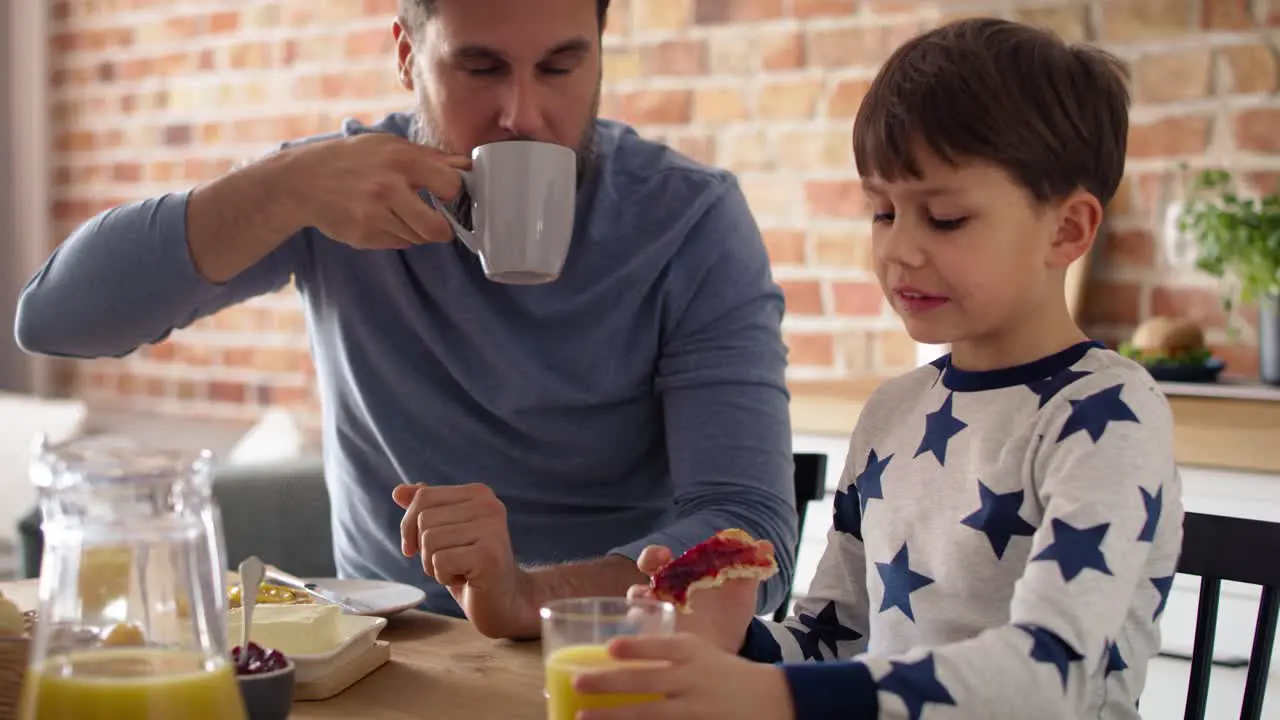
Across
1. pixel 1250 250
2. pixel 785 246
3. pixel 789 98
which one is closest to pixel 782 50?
pixel 789 98

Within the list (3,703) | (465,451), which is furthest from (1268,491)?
(3,703)

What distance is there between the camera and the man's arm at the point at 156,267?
1.26 metres

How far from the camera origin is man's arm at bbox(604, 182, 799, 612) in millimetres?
1338

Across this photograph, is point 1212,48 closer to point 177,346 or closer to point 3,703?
point 3,703

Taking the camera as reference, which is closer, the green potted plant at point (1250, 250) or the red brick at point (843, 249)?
the green potted plant at point (1250, 250)

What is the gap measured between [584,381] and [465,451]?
141 millimetres

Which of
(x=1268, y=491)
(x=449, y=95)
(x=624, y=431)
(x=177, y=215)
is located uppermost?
(x=449, y=95)

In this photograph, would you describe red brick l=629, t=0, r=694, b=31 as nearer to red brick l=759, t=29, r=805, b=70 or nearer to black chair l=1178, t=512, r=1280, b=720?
red brick l=759, t=29, r=805, b=70

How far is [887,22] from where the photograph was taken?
2.49 metres

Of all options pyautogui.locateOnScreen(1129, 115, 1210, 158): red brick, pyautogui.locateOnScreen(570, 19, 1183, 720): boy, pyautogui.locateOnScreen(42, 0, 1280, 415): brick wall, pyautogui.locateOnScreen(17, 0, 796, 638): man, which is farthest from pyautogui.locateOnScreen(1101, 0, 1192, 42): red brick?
pyautogui.locateOnScreen(570, 19, 1183, 720): boy

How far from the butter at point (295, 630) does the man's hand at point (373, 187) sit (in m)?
0.35

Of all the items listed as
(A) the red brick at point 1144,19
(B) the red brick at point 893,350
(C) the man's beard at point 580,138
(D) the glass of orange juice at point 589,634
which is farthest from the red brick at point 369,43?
(D) the glass of orange juice at point 589,634

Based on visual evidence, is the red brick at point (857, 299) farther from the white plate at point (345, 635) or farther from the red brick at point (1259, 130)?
the white plate at point (345, 635)

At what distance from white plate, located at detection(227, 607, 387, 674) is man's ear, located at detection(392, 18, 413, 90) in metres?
0.72
